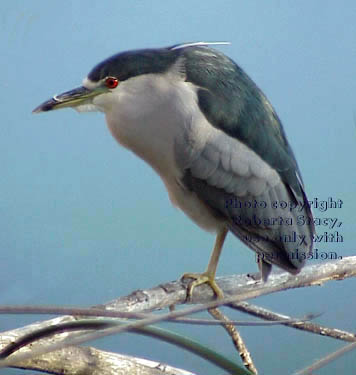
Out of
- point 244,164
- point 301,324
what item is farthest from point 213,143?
point 301,324

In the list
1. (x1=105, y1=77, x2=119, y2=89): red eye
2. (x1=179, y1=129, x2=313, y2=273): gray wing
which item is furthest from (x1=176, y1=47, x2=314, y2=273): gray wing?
(x1=105, y1=77, x2=119, y2=89): red eye

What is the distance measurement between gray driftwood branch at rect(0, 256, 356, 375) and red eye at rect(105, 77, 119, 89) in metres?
0.26

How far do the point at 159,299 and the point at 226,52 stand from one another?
1.33ft

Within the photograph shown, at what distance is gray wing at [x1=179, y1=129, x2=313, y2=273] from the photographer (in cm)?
86

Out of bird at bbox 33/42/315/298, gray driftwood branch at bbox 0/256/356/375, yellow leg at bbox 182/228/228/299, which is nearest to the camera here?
gray driftwood branch at bbox 0/256/356/375

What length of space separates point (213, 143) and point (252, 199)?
4.2 inches

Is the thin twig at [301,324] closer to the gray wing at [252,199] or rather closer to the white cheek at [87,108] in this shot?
the gray wing at [252,199]

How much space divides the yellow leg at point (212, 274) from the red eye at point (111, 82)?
295 mm

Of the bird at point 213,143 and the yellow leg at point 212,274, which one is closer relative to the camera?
the bird at point 213,143

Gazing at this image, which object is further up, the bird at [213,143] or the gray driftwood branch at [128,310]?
the bird at [213,143]

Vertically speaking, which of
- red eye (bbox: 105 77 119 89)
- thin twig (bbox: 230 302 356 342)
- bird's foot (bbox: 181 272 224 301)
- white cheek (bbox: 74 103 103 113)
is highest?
red eye (bbox: 105 77 119 89)

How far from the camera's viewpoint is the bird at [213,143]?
0.80m

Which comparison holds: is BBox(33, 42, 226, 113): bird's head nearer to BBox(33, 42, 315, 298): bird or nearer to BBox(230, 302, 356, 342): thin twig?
BBox(33, 42, 315, 298): bird

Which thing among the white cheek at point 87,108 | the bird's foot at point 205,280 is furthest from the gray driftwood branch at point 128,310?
the white cheek at point 87,108
